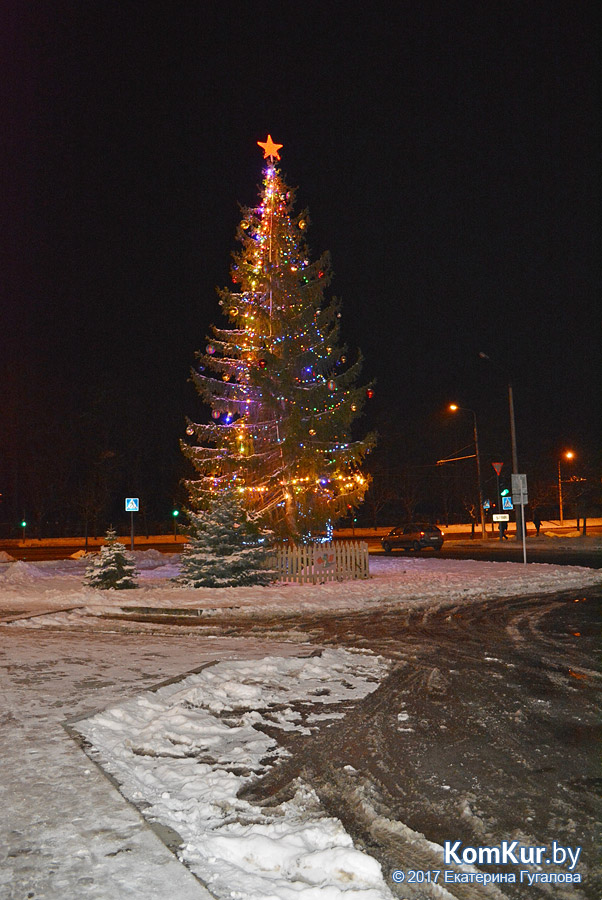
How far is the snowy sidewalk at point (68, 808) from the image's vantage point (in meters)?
3.55

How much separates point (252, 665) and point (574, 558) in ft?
74.2

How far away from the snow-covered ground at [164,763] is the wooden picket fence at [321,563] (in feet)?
26.2

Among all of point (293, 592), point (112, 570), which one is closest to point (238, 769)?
point (293, 592)

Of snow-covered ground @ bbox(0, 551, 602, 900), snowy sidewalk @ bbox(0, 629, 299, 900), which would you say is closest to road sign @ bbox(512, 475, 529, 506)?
snow-covered ground @ bbox(0, 551, 602, 900)

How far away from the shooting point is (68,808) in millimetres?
4430

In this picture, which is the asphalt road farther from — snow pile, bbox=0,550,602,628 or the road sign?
the road sign

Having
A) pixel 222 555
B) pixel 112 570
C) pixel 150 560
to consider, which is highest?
pixel 222 555

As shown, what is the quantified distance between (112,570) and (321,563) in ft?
19.8

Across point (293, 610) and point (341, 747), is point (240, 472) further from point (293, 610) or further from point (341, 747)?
point (341, 747)

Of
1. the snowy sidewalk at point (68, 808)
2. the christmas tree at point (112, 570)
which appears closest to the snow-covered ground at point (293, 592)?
the christmas tree at point (112, 570)

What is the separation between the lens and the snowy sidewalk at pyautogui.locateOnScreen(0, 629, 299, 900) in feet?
11.6

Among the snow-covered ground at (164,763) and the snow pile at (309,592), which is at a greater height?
the snow-covered ground at (164,763)

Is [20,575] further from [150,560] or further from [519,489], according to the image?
[519,489]

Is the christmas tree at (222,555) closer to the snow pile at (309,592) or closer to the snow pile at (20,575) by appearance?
the snow pile at (309,592)
